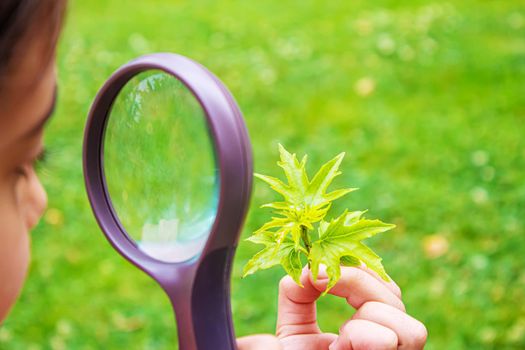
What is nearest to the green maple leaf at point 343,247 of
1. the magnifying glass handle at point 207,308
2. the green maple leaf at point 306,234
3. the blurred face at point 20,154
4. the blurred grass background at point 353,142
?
the green maple leaf at point 306,234

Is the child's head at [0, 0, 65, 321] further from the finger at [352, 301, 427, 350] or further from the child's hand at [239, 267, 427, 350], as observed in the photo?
the finger at [352, 301, 427, 350]

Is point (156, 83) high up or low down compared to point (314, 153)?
up

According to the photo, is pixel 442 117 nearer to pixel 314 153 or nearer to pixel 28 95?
pixel 314 153

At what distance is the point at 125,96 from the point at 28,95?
0.13 metres

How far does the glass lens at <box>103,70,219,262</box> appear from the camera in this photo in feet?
3.01

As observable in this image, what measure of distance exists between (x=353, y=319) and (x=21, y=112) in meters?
0.43

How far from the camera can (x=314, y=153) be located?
129 inches

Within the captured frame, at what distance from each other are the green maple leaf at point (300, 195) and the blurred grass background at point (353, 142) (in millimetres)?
1213

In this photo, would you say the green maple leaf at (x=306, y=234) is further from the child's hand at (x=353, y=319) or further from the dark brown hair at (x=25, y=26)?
the dark brown hair at (x=25, y=26)

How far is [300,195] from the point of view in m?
0.83

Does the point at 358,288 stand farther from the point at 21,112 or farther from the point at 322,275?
the point at 21,112

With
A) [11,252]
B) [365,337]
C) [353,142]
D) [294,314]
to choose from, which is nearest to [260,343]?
[294,314]

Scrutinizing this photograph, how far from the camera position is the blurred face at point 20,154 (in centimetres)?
84

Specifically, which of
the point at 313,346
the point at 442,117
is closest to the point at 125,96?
the point at 313,346
